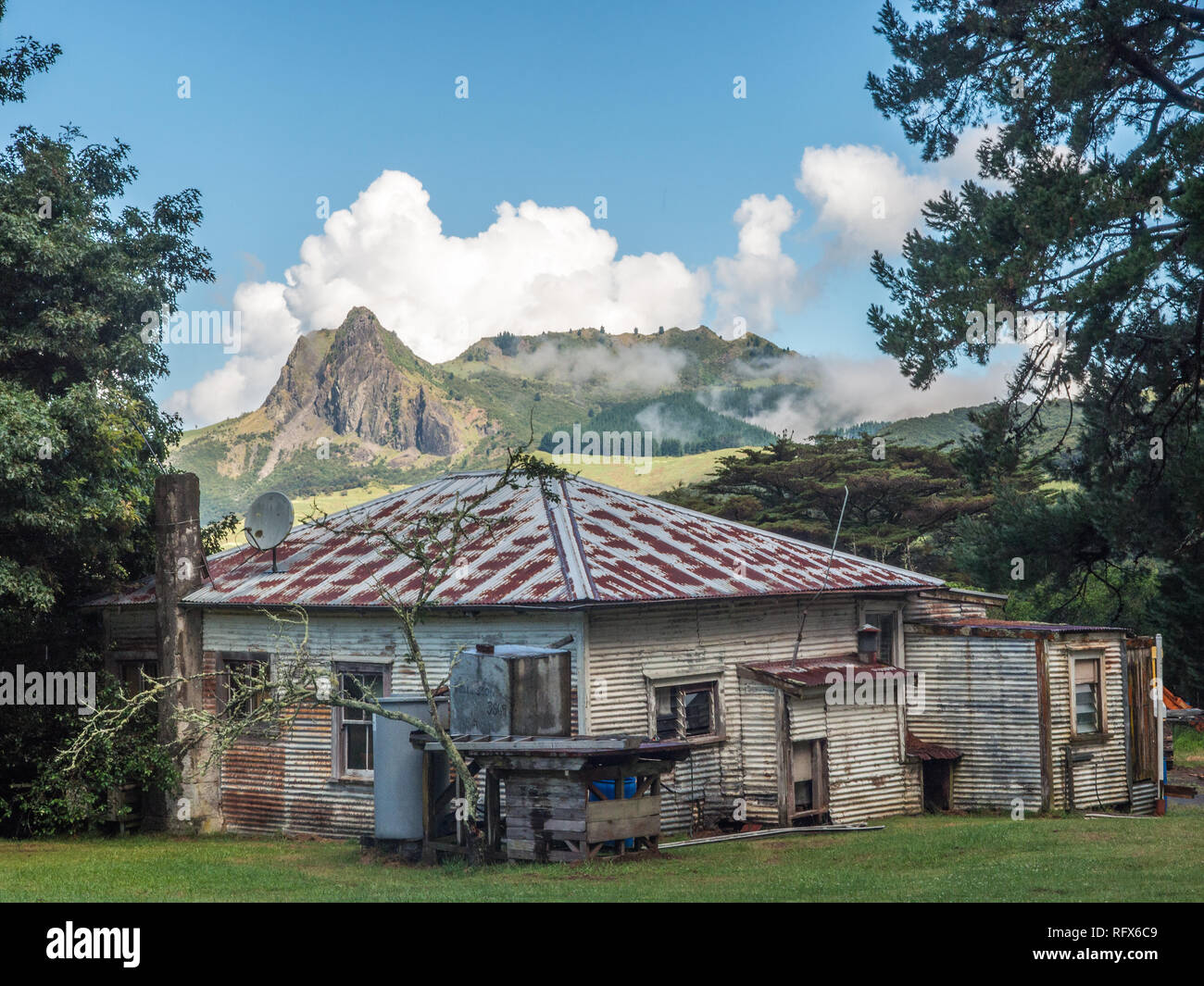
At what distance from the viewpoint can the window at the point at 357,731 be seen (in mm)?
20391

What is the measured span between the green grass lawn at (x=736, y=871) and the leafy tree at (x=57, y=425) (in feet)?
13.4

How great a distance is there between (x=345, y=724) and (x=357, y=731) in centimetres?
25

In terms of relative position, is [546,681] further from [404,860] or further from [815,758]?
[815,758]

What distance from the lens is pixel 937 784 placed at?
22547 millimetres

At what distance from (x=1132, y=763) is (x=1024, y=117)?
12634 mm

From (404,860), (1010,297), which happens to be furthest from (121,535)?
(1010,297)

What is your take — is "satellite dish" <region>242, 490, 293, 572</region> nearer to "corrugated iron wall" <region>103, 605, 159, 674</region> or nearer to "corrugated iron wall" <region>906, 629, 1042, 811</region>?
"corrugated iron wall" <region>103, 605, 159, 674</region>

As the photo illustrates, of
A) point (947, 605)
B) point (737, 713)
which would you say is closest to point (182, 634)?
point (737, 713)

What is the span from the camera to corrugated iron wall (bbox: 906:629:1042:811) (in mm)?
21734

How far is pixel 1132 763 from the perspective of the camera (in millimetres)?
22781

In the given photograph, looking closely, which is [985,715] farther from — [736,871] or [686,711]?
[736,871]

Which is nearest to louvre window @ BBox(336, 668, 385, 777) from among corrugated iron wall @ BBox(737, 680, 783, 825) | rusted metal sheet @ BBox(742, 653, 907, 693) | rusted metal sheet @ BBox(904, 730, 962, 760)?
corrugated iron wall @ BBox(737, 680, 783, 825)

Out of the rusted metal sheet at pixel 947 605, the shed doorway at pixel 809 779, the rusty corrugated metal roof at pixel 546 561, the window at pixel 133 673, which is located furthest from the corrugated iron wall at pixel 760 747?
the window at pixel 133 673

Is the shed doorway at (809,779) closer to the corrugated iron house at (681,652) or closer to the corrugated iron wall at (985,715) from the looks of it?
the corrugated iron house at (681,652)
